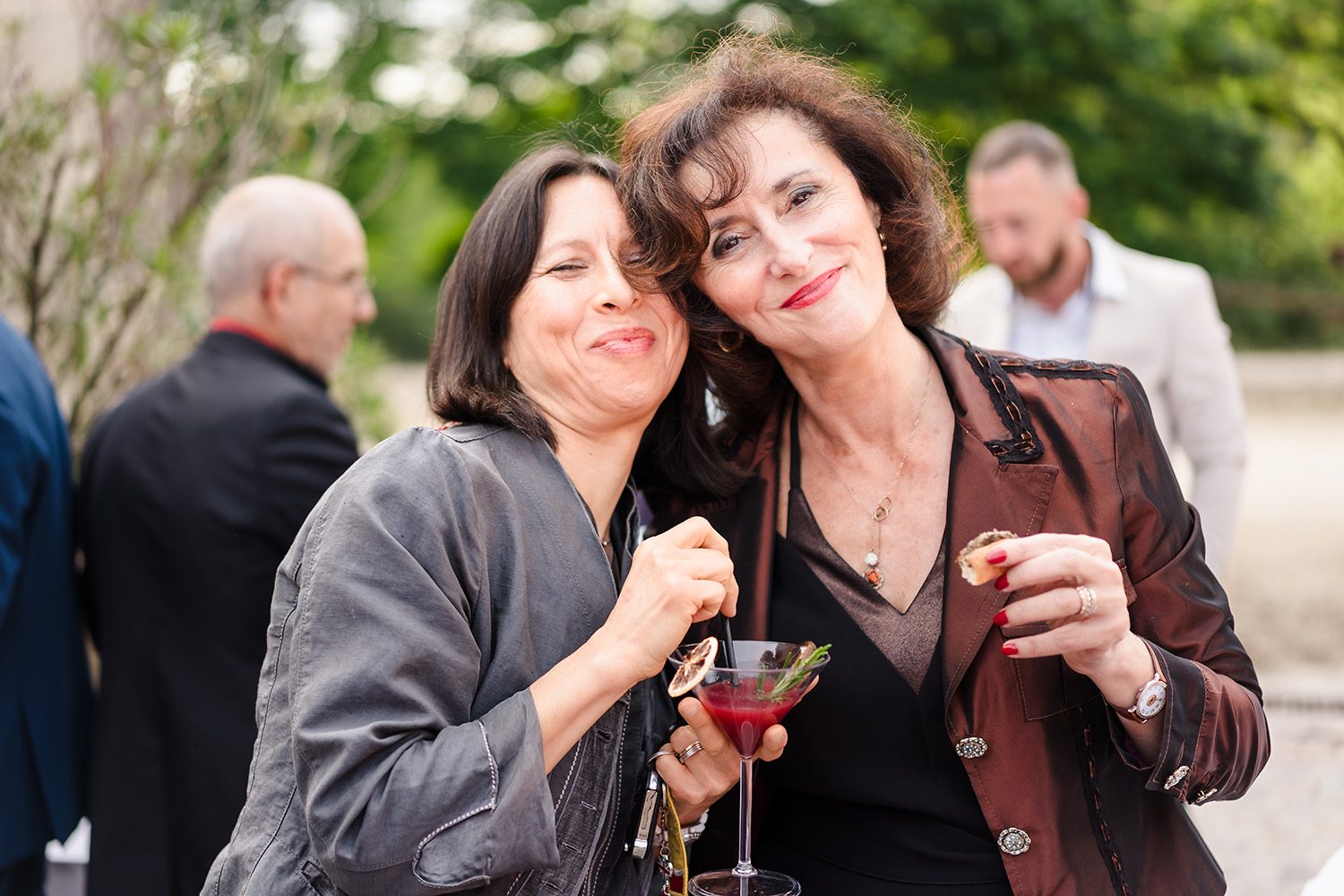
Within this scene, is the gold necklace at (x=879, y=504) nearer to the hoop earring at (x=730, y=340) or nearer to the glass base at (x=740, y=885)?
the hoop earring at (x=730, y=340)

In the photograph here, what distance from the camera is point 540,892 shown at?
2.03 metres

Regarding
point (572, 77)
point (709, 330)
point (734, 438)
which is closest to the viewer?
point (709, 330)

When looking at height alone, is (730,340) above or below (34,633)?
above

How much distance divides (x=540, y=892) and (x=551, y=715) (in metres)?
0.34

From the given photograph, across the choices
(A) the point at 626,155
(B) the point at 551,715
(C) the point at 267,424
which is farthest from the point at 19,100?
(B) the point at 551,715

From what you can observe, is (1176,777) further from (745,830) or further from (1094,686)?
(745,830)

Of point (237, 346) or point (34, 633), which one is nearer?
point (34, 633)

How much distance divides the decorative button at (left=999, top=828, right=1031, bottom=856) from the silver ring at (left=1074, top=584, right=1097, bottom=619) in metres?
0.46

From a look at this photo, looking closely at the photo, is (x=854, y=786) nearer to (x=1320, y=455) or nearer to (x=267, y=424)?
(x=267, y=424)

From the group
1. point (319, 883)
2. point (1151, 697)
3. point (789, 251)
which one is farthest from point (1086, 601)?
point (319, 883)

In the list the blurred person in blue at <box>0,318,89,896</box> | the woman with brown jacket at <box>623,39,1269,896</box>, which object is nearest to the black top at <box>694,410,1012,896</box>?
the woman with brown jacket at <box>623,39,1269,896</box>

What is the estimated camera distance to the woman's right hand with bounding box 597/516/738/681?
1.93 meters

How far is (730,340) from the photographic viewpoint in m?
2.54

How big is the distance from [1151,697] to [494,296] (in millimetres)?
1311
